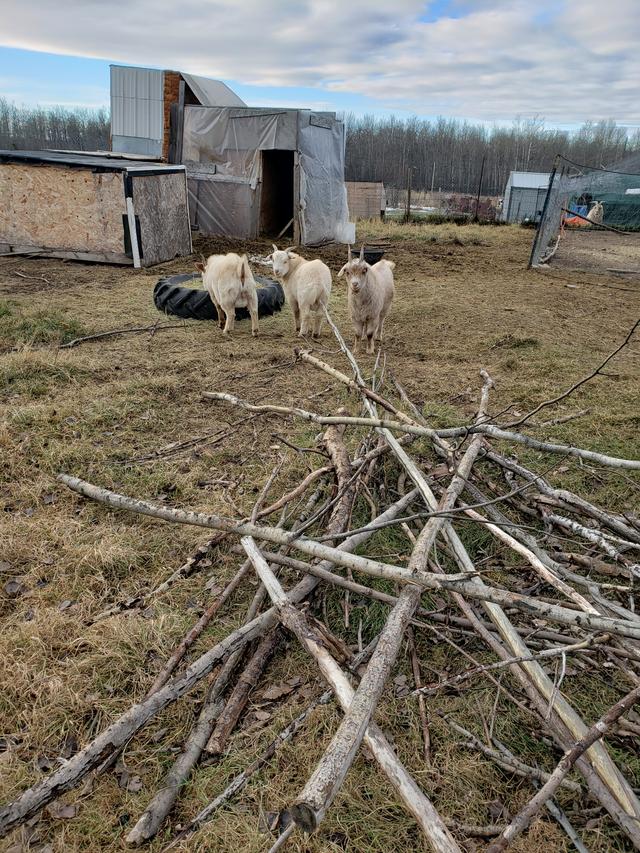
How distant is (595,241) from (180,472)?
2211 centimetres

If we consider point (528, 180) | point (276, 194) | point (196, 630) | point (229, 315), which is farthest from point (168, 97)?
point (528, 180)

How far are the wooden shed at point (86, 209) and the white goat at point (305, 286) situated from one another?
5343 millimetres

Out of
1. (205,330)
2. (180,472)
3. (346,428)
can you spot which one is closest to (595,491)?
(346,428)

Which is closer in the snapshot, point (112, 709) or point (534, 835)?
point (534, 835)

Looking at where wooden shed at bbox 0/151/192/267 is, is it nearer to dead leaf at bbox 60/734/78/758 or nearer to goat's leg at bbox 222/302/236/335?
goat's leg at bbox 222/302/236/335

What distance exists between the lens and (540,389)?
6.08 meters

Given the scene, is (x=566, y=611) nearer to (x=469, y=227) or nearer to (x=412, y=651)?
(x=412, y=651)

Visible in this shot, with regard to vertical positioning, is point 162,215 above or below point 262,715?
above

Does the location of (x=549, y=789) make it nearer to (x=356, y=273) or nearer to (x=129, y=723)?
(x=129, y=723)

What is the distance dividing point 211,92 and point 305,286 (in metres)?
14.6

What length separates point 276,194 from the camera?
704 inches

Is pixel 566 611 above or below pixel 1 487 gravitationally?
above

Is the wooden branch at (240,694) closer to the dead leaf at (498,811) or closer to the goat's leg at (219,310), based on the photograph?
the dead leaf at (498,811)

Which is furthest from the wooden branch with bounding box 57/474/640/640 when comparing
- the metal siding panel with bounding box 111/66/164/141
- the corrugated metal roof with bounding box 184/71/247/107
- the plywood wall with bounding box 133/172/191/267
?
the metal siding panel with bounding box 111/66/164/141
